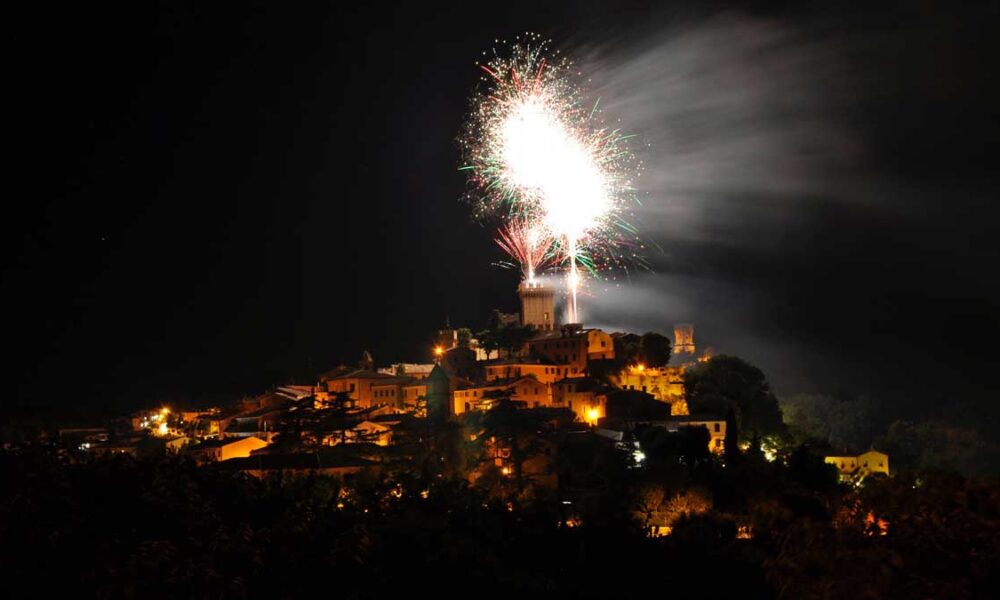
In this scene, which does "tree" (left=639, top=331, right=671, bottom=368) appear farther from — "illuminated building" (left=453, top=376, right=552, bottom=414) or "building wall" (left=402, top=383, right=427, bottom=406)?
"building wall" (left=402, top=383, right=427, bottom=406)

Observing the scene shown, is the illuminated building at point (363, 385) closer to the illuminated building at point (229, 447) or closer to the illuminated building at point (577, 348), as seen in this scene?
the illuminated building at point (229, 447)

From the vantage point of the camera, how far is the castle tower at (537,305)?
62375 millimetres

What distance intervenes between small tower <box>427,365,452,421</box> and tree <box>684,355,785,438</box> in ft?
39.3

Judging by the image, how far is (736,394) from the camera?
48.2 meters

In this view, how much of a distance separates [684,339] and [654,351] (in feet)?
101

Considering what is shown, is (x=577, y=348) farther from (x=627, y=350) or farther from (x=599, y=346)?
(x=627, y=350)

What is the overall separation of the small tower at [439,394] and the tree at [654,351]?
35.3ft

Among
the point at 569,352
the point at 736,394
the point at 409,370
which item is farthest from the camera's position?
the point at 409,370

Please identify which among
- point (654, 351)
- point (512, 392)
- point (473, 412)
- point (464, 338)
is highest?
point (464, 338)

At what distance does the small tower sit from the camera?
46.2 meters

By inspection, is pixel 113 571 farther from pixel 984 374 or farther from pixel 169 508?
pixel 984 374

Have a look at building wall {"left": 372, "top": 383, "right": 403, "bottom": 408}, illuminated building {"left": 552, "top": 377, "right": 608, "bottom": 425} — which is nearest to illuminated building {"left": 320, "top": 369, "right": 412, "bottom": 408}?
building wall {"left": 372, "top": 383, "right": 403, "bottom": 408}

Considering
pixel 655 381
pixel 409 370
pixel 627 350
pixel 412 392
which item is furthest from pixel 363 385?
pixel 655 381

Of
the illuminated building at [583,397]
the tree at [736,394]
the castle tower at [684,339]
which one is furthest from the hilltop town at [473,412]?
the castle tower at [684,339]
